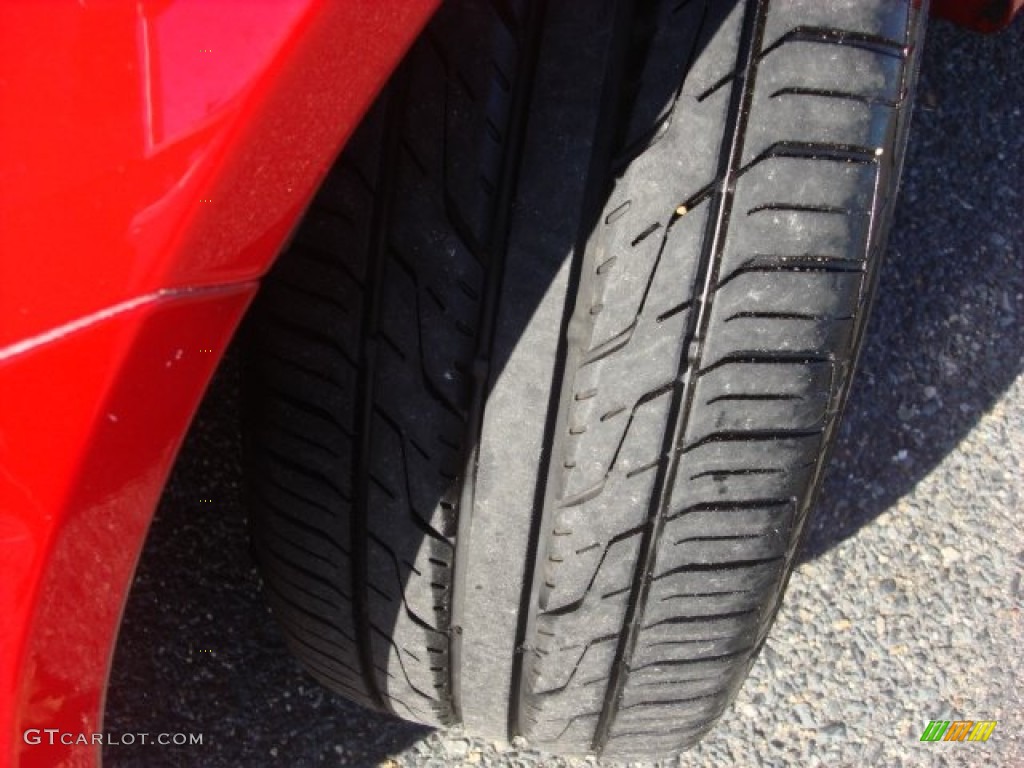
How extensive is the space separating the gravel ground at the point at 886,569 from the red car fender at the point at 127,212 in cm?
81

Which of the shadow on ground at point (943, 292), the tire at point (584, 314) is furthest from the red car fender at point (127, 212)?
the shadow on ground at point (943, 292)

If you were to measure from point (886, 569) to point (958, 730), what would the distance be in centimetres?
27

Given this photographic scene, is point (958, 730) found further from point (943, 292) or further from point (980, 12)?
point (980, 12)

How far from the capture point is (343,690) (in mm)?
1311

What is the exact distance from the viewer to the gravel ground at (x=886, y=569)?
58.1 inches

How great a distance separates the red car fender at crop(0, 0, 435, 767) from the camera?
1.85 ft

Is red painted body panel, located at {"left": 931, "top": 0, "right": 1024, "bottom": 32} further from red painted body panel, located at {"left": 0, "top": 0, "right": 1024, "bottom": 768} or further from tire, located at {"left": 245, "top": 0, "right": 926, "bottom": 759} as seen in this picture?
red painted body panel, located at {"left": 0, "top": 0, "right": 1024, "bottom": 768}

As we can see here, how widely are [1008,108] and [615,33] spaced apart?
124 centimetres

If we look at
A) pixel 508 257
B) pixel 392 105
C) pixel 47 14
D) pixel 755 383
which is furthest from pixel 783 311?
pixel 47 14

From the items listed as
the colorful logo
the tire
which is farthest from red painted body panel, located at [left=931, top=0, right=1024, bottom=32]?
the colorful logo

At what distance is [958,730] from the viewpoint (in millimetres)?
1595

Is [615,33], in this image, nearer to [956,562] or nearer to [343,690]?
[343,690]

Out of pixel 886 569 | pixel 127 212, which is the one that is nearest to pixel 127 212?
pixel 127 212

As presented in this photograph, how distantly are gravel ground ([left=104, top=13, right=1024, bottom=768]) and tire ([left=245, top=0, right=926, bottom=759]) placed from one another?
486mm
